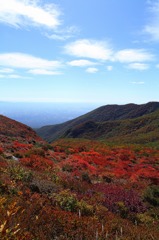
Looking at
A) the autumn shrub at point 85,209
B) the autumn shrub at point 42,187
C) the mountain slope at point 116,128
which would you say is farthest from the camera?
the mountain slope at point 116,128

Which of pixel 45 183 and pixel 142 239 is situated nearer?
pixel 142 239

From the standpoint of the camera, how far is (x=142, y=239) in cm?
701

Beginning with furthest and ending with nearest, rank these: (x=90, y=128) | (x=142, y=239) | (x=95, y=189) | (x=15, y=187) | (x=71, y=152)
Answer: (x=90, y=128), (x=71, y=152), (x=95, y=189), (x=15, y=187), (x=142, y=239)

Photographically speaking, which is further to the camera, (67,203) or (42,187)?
(42,187)

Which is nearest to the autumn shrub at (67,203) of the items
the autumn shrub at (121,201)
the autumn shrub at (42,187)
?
the autumn shrub at (42,187)

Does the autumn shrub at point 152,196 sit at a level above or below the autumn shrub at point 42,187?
below

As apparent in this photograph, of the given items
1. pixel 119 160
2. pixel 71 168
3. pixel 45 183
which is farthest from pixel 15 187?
pixel 119 160

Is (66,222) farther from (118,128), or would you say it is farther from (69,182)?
(118,128)

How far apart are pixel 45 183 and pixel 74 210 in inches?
110

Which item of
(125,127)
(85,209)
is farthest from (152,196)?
(125,127)

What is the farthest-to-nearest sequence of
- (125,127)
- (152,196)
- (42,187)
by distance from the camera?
(125,127)
(152,196)
(42,187)

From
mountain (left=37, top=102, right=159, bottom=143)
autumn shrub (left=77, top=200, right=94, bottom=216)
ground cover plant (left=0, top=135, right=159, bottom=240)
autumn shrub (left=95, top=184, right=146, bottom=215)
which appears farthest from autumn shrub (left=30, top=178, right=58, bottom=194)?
mountain (left=37, top=102, right=159, bottom=143)

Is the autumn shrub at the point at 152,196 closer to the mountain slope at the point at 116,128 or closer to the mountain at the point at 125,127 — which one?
the mountain at the point at 125,127

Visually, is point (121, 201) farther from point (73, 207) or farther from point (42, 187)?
point (42, 187)
